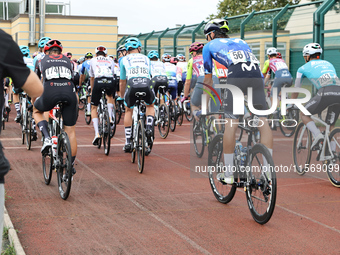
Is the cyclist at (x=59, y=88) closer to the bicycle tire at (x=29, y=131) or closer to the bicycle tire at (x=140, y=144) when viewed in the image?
the bicycle tire at (x=140, y=144)

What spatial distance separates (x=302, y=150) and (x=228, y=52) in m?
2.78

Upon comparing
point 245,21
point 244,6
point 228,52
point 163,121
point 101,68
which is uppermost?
point 244,6

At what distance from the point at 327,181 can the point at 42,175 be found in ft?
13.9

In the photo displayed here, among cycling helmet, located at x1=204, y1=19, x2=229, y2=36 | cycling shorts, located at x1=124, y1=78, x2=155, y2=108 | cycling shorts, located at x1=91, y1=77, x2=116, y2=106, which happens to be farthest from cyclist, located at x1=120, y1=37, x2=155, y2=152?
cycling helmet, located at x1=204, y1=19, x2=229, y2=36

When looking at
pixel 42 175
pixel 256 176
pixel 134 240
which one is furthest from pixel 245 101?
pixel 42 175

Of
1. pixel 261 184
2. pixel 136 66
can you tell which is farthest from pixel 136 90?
pixel 261 184

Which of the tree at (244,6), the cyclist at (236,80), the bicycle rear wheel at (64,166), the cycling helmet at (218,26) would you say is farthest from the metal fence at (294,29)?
the tree at (244,6)

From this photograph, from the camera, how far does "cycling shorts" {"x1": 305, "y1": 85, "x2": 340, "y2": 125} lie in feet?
25.1

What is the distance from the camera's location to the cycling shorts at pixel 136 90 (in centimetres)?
902

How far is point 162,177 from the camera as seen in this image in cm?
828

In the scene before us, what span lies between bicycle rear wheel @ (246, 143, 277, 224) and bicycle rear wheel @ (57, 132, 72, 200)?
213 centimetres

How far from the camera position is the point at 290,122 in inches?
553

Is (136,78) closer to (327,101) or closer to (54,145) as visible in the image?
(54,145)

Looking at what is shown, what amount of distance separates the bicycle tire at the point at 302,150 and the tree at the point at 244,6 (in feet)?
129
